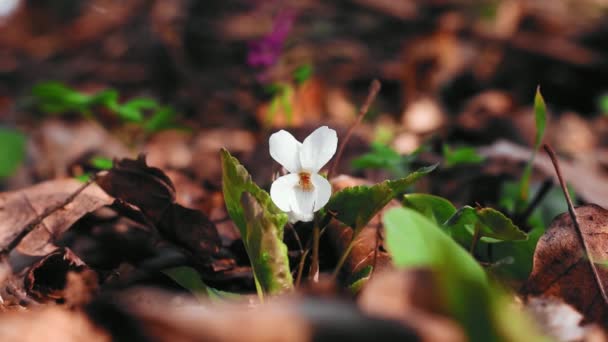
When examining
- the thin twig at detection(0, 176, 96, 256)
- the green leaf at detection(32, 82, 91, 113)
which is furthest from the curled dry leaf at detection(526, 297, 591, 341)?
the green leaf at detection(32, 82, 91, 113)

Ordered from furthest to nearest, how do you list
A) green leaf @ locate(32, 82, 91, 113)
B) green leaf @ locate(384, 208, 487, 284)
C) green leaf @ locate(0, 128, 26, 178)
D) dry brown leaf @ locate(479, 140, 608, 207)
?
green leaf @ locate(0, 128, 26, 178)
green leaf @ locate(32, 82, 91, 113)
dry brown leaf @ locate(479, 140, 608, 207)
green leaf @ locate(384, 208, 487, 284)

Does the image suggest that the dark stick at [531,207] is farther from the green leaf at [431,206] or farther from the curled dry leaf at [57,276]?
the curled dry leaf at [57,276]

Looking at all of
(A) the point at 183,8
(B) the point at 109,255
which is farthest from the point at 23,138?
(B) the point at 109,255

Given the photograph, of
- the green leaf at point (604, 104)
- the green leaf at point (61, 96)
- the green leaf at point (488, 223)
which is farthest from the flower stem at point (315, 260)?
the green leaf at point (604, 104)

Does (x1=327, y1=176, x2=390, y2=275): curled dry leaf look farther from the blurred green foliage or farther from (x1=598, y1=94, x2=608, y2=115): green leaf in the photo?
(x1=598, y1=94, x2=608, y2=115): green leaf

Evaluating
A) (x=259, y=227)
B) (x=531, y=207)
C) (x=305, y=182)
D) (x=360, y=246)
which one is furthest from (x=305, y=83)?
(x=259, y=227)

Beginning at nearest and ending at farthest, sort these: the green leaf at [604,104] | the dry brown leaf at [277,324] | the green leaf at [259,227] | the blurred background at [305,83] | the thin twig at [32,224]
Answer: the dry brown leaf at [277,324]
the green leaf at [259,227]
the thin twig at [32,224]
the blurred background at [305,83]
the green leaf at [604,104]

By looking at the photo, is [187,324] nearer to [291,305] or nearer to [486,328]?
[291,305]
